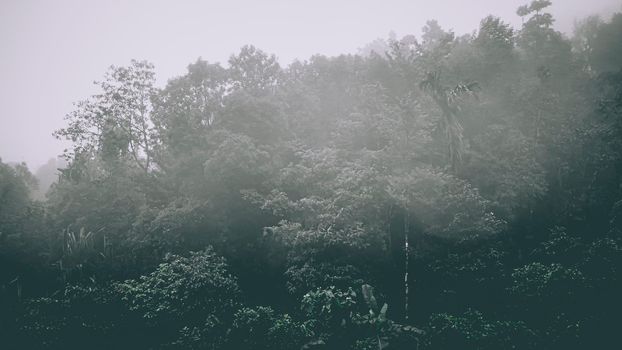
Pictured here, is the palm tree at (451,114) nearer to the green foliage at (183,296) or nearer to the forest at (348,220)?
the forest at (348,220)

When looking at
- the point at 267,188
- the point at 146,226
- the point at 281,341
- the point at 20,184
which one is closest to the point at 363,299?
the point at 281,341

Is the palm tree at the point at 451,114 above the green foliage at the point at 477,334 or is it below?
above

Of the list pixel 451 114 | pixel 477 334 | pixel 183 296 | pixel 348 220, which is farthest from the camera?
pixel 451 114

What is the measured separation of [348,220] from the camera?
16.5 metres

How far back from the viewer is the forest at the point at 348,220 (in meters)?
14.5

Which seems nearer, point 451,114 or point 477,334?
point 477,334

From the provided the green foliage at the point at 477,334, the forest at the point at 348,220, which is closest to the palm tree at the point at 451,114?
the forest at the point at 348,220

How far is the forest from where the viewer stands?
47.7 feet

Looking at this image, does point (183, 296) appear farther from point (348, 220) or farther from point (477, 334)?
point (477, 334)

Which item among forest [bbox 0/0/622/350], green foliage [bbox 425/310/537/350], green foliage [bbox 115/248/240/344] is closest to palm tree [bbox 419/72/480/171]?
forest [bbox 0/0/622/350]

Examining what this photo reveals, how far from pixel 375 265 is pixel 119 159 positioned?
1874 centimetres

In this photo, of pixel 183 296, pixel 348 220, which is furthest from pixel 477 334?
pixel 183 296

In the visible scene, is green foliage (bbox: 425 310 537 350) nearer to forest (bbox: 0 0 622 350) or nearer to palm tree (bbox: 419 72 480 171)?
forest (bbox: 0 0 622 350)

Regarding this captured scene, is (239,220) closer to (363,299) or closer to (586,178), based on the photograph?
(363,299)
